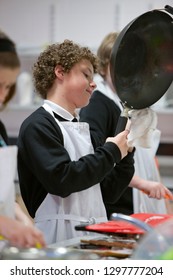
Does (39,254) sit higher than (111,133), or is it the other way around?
(39,254)

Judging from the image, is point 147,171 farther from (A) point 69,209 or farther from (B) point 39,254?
(B) point 39,254

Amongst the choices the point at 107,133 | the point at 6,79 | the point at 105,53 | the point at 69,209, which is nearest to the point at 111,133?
the point at 107,133

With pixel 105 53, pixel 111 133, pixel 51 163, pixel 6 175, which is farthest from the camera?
pixel 105 53

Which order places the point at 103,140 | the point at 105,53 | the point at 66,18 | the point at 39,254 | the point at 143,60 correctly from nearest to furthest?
1. the point at 39,254
2. the point at 143,60
3. the point at 103,140
4. the point at 105,53
5. the point at 66,18

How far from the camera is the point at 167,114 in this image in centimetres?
430

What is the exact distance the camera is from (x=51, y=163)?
149 centimetres

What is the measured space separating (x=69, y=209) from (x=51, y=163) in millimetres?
157

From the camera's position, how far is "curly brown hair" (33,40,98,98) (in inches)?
65.7

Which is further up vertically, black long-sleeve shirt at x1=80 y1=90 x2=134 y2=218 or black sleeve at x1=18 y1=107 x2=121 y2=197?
black sleeve at x1=18 y1=107 x2=121 y2=197

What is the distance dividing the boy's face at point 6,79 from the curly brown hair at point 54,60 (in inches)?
16.8

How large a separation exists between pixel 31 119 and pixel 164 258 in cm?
65

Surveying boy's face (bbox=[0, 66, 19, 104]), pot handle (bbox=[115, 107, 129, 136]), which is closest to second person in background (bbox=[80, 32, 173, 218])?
pot handle (bbox=[115, 107, 129, 136])

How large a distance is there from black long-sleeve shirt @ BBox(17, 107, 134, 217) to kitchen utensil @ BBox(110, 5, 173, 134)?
0.15 m

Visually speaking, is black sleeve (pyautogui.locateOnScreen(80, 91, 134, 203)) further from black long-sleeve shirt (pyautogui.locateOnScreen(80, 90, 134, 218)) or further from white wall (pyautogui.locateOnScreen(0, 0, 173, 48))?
Result: white wall (pyautogui.locateOnScreen(0, 0, 173, 48))
